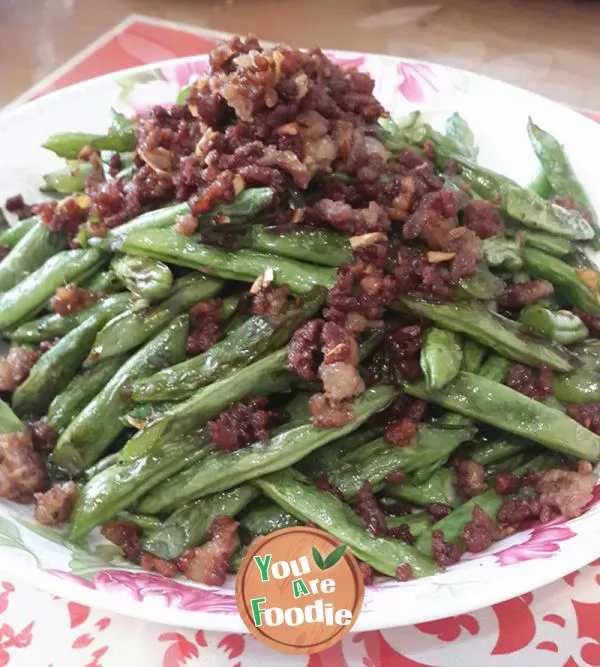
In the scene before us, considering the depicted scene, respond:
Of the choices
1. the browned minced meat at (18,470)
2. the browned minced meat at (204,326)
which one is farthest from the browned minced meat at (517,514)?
the browned minced meat at (18,470)

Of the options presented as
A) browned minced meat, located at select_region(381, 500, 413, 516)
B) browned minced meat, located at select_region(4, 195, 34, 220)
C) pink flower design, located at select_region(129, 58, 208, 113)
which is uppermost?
pink flower design, located at select_region(129, 58, 208, 113)

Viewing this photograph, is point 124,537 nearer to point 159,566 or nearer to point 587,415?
point 159,566

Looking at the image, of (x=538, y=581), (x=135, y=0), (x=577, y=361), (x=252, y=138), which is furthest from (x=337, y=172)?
(x=135, y=0)

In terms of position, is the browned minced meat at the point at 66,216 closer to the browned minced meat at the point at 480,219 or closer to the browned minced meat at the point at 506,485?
the browned minced meat at the point at 480,219

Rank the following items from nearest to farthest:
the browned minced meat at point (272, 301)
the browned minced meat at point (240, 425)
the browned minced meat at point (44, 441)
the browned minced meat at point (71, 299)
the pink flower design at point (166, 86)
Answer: the browned minced meat at point (240, 425)
the browned minced meat at point (272, 301)
the browned minced meat at point (44, 441)
the browned minced meat at point (71, 299)
the pink flower design at point (166, 86)

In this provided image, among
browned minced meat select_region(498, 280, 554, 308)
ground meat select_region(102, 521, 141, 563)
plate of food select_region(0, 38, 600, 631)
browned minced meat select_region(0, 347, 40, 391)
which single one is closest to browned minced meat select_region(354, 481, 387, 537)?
plate of food select_region(0, 38, 600, 631)

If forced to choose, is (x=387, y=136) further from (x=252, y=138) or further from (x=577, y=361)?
(x=577, y=361)

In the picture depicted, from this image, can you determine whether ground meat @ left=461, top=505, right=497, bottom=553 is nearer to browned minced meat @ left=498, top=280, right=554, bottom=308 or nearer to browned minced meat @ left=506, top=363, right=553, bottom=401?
browned minced meat @ left=506, top=363, right=553, bottom=401
